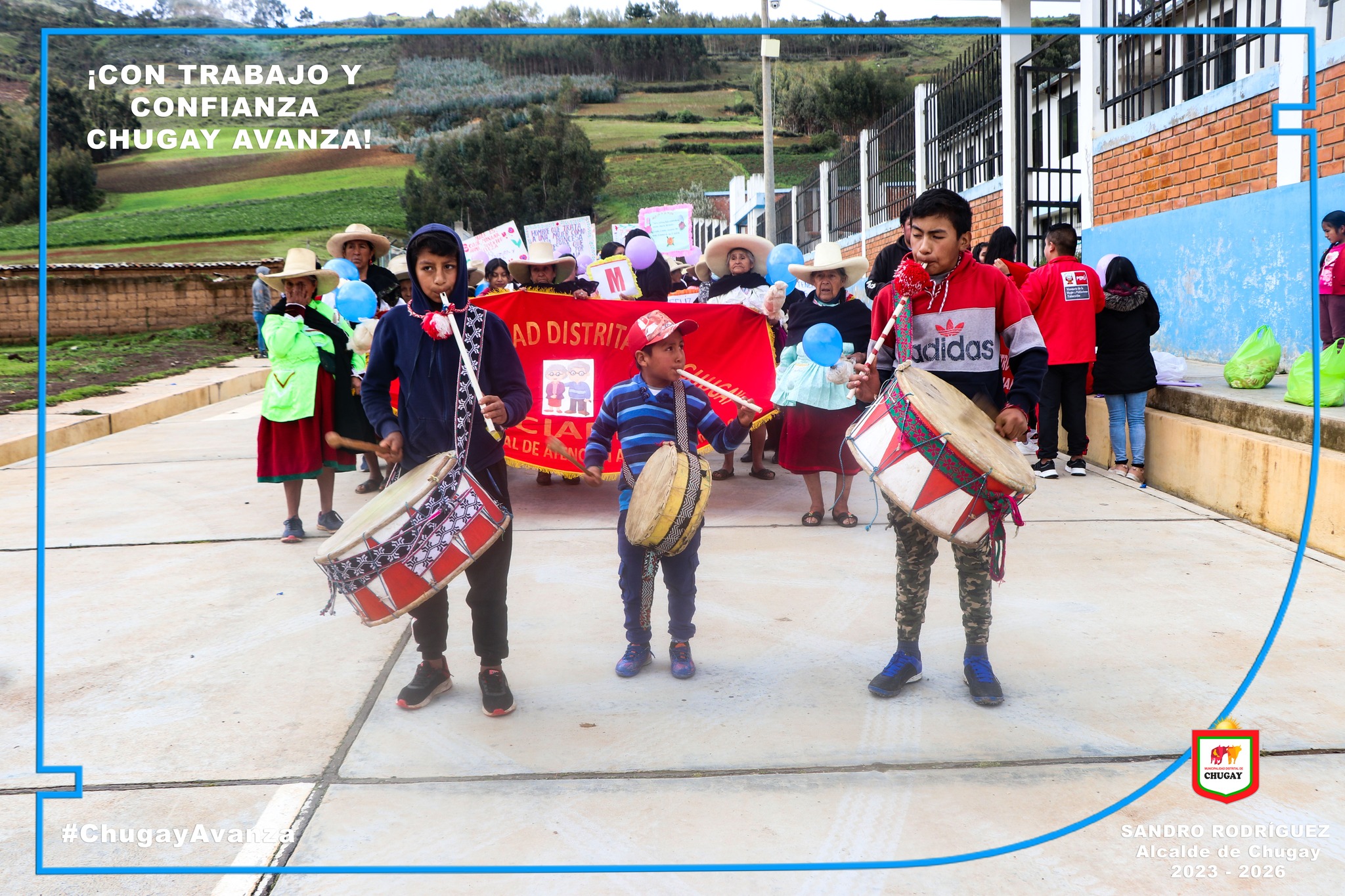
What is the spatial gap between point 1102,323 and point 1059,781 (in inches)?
205

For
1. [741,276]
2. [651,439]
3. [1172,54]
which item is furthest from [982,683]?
[1172,54]

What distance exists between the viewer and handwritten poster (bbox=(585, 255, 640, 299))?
294 inches

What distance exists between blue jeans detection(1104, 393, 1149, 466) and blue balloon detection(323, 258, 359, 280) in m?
5.15

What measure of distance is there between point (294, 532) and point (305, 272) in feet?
4.83

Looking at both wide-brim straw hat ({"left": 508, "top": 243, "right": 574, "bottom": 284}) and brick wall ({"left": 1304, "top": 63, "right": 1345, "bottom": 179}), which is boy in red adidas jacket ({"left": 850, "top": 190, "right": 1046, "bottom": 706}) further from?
brick wall ({"left": 1304, "top": 63, "right": 1345, "bottom": 179})

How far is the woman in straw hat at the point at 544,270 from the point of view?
7652 mm

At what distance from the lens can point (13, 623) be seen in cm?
451

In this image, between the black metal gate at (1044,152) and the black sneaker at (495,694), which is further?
the black metal gate at (1044,152)

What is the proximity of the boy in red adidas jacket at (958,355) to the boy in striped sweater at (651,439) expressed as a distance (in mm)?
672

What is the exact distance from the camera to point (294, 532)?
5.91m

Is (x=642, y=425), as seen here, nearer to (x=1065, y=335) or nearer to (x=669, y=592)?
(x=669, y=592)

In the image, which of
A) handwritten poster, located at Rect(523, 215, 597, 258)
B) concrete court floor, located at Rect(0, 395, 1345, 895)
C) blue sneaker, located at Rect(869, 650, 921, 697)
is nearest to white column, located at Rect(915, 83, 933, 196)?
handwritten poster, located at Rect(523, 215, 597, 258)

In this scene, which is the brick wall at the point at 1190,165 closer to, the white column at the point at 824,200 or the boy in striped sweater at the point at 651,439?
the boy in striped sweater at the point at 651,439

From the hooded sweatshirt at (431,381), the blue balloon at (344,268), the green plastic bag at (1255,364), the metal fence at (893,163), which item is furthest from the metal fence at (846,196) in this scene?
the hooded sweatshirt at (431,381)
